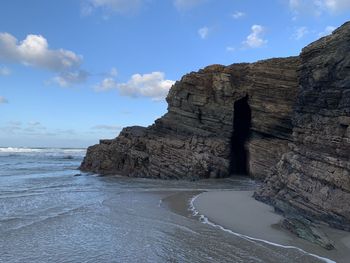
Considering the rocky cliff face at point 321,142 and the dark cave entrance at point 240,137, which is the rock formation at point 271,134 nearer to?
the rocky cliff face at point 321,142

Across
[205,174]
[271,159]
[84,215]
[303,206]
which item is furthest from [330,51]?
[205,174]

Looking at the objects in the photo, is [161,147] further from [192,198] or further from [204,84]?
[192,198]

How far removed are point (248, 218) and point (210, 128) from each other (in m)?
16.6

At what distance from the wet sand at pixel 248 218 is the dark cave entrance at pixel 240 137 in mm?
10789

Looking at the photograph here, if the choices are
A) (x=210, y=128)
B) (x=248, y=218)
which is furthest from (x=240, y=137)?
(x=248, y=218)

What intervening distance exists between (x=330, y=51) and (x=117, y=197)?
10671 mm

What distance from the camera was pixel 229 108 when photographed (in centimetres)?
2939

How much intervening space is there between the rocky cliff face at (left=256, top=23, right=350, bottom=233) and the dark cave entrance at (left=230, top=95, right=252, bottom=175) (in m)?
13.8

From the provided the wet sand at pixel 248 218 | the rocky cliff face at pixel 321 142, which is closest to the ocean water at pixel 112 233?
the wet sand at pixel 248 218

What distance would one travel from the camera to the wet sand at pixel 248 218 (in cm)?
1006

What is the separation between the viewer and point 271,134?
27.6 meters

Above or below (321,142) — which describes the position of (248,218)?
below

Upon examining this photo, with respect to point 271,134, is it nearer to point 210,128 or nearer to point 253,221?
point 210,128

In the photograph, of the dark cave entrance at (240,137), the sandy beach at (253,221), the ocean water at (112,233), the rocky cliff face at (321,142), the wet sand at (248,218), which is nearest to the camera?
the ocean water at (112,233)
